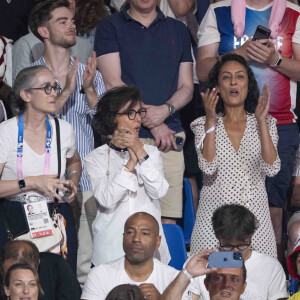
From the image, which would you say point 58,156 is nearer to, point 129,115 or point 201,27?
point 129,115

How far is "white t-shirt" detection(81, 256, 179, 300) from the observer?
17.8ft

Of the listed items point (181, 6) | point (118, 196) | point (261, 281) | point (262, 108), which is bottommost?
point (261, 281)

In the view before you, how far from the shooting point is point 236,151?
6262mm

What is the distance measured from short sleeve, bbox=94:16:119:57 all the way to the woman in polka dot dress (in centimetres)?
95

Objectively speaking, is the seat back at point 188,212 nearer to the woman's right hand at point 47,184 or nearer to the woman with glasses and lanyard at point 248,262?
the woman with glasses and lanyard at point 248,262

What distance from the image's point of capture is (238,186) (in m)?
6.18

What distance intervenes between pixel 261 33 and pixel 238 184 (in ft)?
3.94

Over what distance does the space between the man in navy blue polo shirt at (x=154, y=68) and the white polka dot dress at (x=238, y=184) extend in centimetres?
55

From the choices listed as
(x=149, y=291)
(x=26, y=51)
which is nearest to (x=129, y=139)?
(x=149, y=291)

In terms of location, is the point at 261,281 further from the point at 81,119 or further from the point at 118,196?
the point at 81,119

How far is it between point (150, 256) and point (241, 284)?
23.5 inches

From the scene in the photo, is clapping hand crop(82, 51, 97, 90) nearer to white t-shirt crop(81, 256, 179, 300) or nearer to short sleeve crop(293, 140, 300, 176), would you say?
white t-shirt crop(81, 256, 179, 300)

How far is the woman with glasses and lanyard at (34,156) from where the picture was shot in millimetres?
5820

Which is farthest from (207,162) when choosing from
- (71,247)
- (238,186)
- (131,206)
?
(71,247)
